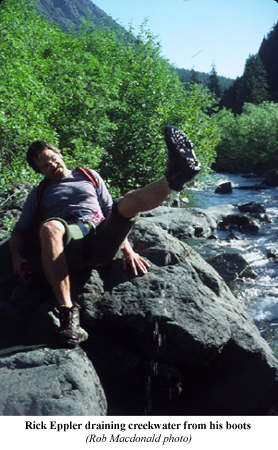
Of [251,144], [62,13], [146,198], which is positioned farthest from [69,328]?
[251,144]

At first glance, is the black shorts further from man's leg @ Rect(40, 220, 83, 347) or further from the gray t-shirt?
the gray t-shirt

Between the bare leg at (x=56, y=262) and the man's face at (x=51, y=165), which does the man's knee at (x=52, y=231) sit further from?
the man's face at (x=51, y=165)

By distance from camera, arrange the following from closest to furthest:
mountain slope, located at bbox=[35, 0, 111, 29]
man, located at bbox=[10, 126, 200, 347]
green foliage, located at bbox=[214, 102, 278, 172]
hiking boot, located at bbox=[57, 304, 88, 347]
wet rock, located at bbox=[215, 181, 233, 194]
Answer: man, located at bbox=[10, 126, 200, 347], hiking boot, located at bbox=[57, 304, 88, 347], mountain slope, located at bbox=[35, 0, 111, 29], wet rock, located at bbox=[215, 181, 233, 194], green foliage, located at bbox=[214, 102, 278, 172]

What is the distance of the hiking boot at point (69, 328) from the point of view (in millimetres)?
3355

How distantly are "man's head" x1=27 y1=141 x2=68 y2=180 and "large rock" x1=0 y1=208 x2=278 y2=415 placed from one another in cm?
119

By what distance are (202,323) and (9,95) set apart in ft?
24.4

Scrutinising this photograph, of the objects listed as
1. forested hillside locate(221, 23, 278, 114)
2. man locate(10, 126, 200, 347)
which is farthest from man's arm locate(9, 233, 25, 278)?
forested hillside locate(221, 23, 278, 114)

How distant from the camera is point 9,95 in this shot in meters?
9.02

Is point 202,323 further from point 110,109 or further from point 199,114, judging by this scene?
point 199,114

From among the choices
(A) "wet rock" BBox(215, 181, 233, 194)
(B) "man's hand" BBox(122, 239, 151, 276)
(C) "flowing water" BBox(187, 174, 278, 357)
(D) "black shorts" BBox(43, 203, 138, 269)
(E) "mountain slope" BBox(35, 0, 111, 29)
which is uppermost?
(E) "mountain slope" BBox(35, 0, 111, 29)

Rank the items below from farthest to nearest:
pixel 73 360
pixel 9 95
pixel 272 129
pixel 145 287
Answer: pixel 272 129, pixel 9 95, pixel 145 287, pixel 73 360

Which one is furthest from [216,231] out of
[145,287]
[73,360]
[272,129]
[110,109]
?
[272,129]

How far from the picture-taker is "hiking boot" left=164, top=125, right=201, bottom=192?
302cm

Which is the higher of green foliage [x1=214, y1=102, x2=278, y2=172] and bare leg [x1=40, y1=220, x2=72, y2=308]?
green foliage [x1=214, y1=102, x2=278, y2=172]
